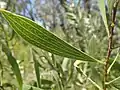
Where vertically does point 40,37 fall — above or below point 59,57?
above

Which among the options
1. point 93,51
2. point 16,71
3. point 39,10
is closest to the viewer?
point 16,71

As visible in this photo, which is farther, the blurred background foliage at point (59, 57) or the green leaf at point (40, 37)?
the blurred background foliage at point (59, 57)

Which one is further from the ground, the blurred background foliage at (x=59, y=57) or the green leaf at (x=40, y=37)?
the green leaf at (x=40, y=37)

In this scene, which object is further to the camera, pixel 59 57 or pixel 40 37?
pixel 59 57

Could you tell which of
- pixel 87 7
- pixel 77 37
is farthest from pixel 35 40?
pixel 87 7

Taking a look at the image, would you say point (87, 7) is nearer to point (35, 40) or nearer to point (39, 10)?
point (39, 10)
